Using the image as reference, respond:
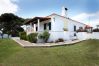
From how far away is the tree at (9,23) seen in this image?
59.4 meters

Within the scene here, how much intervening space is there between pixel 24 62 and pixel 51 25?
54.3ft

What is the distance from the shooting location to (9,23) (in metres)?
60.4

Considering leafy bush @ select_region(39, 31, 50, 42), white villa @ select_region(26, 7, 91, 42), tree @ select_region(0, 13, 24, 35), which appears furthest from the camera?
tree @ select_region(0, 13, 24, 35)

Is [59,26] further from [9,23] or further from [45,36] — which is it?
[9,23]

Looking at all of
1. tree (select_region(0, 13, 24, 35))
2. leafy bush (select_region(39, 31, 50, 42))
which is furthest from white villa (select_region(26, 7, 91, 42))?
tree (select_region(0, 13, 24, 35))

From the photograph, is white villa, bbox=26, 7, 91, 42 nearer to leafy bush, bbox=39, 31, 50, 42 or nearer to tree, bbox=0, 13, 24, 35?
leafy bush, bbox=39, 31, 50, 42

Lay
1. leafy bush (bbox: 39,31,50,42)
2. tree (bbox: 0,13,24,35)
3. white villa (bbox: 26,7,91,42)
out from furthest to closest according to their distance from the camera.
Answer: tree (bbox: 0,13,24,35)
white villa (bbox: 26,7,91,42)
leafy bush (bbox: 39,31,50,42)

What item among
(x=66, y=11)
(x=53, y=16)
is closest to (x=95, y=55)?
(x=53, y=16)

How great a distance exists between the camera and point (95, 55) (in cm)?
1578

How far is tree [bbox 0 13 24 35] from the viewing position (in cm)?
5943

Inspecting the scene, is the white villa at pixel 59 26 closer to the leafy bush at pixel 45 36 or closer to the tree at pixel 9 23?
the leafy bush at pixel 45 36

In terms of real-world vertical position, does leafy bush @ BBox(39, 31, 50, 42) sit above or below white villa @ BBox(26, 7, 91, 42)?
below

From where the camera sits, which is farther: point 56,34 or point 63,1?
point 63,1

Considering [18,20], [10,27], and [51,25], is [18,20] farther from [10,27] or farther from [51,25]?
[51,25]
